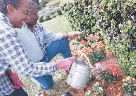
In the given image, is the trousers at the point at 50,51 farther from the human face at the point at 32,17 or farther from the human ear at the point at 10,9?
the human ear at the point at 10,9

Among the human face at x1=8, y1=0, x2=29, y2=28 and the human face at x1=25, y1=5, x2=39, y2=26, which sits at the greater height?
the human face at x1=8, y1=0, x2=29, y2=28

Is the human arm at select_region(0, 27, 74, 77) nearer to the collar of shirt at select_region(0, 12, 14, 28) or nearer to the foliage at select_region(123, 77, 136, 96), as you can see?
the collar of shirt at select_region(0, 12, 14, 28)

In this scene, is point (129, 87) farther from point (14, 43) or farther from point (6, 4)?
point (6, 4)

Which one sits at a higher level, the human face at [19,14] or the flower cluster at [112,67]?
the human face at [19,14]

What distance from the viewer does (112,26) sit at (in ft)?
16.1

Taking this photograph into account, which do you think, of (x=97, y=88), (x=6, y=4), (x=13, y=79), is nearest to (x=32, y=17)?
(x=13, y=79)

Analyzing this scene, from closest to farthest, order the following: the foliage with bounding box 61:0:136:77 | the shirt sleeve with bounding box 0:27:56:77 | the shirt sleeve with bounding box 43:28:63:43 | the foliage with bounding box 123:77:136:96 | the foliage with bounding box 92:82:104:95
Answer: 1. the shirt sleeve with bounding box 0:27:56:77
2. the foliage with bounding box 61:0:136:77
3. the foliage with bounding box 123:77:136:96
4. the foliage with bounding box 92:82:104:95
5. the shirt sleeve with bounding box 43:28:63:43

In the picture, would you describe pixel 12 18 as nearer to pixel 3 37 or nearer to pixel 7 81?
pixel 3 37

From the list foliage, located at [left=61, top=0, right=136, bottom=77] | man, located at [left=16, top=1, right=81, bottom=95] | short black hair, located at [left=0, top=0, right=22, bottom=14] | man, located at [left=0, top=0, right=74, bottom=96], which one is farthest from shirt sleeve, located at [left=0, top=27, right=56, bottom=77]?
foliage, located at [left=61, top=0, right=136, bottom=77]

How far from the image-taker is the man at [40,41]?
187 inches

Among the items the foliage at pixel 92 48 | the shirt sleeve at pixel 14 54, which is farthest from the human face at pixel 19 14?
the foliage at pixel 92 48

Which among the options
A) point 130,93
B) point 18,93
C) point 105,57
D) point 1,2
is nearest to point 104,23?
point 105,57

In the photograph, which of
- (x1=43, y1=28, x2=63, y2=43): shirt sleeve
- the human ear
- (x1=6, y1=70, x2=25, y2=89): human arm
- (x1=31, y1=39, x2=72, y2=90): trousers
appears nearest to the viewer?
the human ear

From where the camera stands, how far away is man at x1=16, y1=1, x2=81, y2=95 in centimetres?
474
